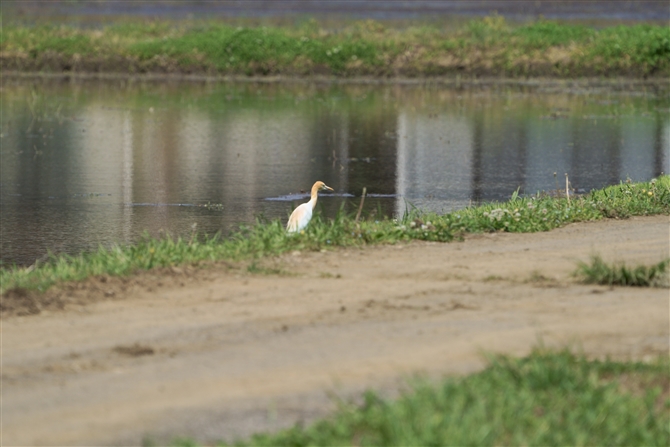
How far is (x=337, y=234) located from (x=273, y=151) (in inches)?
390

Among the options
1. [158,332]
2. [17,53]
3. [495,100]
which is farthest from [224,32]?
[158,332]

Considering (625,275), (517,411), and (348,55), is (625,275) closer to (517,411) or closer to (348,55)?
(517,411)

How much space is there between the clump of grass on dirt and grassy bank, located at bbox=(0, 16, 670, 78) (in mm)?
27696

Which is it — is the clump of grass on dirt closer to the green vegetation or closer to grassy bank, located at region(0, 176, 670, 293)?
the green vegetation

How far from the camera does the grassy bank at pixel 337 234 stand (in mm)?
8367

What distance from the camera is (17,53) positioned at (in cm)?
3334

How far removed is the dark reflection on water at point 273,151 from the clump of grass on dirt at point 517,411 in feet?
21.1

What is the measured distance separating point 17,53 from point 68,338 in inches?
1113

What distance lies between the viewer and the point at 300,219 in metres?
10.0

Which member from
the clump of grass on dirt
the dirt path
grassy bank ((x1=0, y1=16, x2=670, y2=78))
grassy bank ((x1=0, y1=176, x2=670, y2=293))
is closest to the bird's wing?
grassy bank ((x1=0, y1=176, x2=670, y2=293))

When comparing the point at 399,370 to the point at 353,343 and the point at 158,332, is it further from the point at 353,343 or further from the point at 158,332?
the point at 158,332

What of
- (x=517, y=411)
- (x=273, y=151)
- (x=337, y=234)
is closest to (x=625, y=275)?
(x=337, y=234)

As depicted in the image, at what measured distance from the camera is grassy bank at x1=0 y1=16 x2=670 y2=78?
3294 cm

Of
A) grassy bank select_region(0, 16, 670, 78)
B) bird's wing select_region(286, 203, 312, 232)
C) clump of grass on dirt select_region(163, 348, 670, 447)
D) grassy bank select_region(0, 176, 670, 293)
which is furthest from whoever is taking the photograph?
grassy bank select_region(0, 16, 670, 78)
